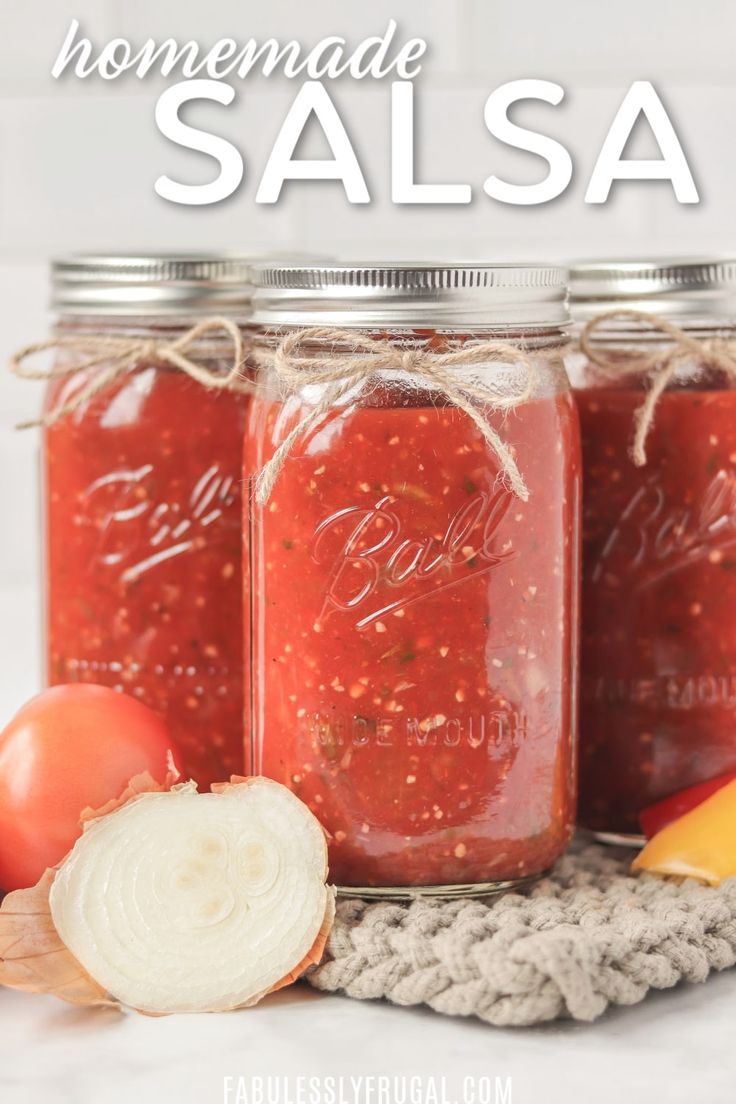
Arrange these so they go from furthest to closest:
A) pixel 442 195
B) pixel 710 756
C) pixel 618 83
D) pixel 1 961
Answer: pixel 618 83
pixel 442 195
pixel 710 756
pixel 1 961

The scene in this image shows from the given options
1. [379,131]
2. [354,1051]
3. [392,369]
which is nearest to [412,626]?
[392,369]

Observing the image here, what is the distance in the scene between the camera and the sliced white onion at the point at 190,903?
3.17 feet

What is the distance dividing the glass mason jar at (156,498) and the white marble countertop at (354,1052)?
317 mm

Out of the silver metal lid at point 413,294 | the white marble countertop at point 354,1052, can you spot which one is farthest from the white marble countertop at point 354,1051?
the silver metal lid at point 413,294

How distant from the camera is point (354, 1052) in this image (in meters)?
0.91

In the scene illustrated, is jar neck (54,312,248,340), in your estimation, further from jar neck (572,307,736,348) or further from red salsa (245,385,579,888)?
jar neck (572,307,736,348)

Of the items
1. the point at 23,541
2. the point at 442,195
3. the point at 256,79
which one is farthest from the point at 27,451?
the point at 442,195

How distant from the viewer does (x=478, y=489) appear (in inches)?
40.5

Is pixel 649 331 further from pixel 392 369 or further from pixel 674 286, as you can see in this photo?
pixel 392 369

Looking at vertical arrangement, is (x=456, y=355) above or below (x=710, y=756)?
above

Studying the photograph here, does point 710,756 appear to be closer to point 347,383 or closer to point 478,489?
point 478,489

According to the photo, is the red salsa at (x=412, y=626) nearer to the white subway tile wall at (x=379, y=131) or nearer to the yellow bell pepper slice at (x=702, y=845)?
the yellow bell pepper slice at (x=702, y=845)

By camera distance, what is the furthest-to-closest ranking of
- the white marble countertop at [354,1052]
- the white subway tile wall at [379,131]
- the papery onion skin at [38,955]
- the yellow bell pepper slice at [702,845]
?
the white subway tile wall at [379,131], the yellow bell pepper slice at [702,845], the papery onion skin at [38,955], the white marble countertop at [354,1052]

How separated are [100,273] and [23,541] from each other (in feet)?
2.40
